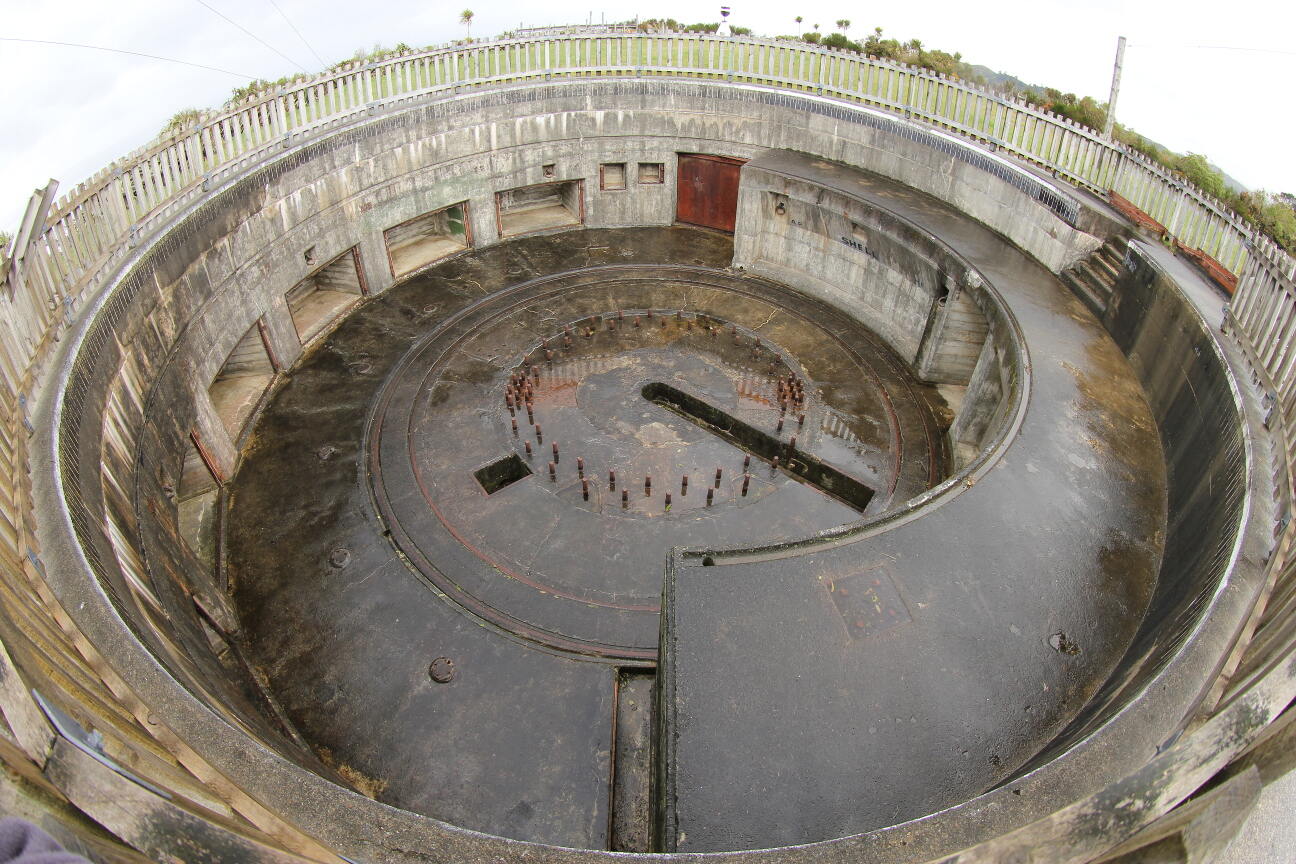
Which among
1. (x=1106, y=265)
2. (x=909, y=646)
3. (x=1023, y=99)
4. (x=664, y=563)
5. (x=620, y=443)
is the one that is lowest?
(x=620, y=443)

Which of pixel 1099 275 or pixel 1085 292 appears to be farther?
pixel 1085 292

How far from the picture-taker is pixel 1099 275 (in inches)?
536

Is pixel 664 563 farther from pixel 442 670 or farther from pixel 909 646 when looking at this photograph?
pixel 909 646

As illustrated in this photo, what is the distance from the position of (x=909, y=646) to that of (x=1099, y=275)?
9099mm

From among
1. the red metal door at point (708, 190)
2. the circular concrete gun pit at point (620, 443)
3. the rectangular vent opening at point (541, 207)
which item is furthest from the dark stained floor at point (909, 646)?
the rectangular vent opening at point (541, 207)

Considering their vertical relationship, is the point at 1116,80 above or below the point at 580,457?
above

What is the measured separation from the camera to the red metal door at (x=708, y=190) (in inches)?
821

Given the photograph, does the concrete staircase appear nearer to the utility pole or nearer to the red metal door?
the utility pole

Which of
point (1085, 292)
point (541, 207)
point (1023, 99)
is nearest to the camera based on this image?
point (1085, 292)

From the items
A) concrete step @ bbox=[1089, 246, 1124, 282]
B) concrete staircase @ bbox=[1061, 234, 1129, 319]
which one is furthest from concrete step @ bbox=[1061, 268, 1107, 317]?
concrete step @ bbox=[1089, 246, 1124, 282]

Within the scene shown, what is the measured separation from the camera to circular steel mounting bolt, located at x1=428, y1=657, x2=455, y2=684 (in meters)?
10.3

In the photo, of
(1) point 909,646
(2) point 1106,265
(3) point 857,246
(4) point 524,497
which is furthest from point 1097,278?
(4) point 524,497

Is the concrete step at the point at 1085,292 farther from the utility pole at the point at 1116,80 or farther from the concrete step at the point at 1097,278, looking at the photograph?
the utility pole at the point at 1116,80

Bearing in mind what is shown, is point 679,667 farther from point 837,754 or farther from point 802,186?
point 802,186
